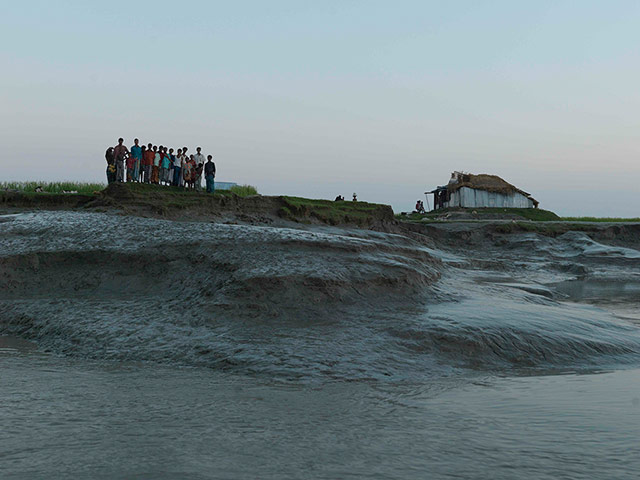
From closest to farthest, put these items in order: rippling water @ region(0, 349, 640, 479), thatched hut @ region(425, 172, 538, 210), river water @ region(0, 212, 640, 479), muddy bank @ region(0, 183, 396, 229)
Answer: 1. rippling water @ region(0, 349, 640, 479)
2. river water @ region(0, 212, 640, 479)
3. muddy bank @ region(0, 183, 396, 229)
4. thatched hut @ region(425, 172, 538, 210)

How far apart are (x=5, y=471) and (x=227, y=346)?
8.70 ft

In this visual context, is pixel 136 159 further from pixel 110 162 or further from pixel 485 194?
pixel 485 194

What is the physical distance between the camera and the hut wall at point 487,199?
4562 cm

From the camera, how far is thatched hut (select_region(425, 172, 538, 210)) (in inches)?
1796

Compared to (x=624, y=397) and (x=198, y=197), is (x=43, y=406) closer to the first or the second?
(x=624, y=397)

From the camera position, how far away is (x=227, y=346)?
5195 mm

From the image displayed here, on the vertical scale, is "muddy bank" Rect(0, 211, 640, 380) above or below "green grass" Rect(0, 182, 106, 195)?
below

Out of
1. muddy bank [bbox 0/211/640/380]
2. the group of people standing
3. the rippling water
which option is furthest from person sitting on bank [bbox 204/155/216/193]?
the rippling water

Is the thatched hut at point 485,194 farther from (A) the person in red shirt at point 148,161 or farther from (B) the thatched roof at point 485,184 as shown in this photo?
(A) the person in red shirt at point 148,161

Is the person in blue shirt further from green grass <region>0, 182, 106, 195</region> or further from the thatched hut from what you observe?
the thatched hut

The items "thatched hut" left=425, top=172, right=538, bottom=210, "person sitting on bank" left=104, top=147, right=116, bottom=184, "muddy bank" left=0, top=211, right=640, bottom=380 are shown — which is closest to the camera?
"muddy bank" left=0, top=211, right=640, bottom=380

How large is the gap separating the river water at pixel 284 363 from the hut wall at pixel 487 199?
36.9 m

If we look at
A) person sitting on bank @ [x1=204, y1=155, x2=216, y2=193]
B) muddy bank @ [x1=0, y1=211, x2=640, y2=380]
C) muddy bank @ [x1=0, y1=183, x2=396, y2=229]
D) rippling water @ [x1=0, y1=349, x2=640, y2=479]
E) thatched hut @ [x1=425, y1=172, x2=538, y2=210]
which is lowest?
rippling water @ [x1=0, y1=349, x2=640, y2=479]

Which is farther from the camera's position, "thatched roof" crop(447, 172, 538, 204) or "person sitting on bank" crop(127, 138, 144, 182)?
"thatched roof" crop(447, 172, 538, 204)
